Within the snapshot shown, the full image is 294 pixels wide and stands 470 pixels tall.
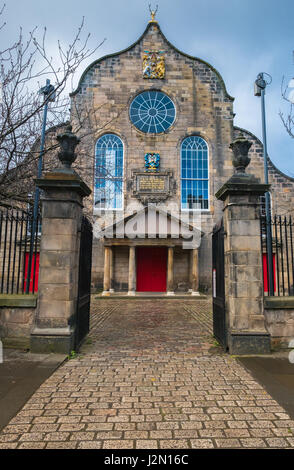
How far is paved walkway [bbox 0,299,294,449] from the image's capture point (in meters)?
2.53

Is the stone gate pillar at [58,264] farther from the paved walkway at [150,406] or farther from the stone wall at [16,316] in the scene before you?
the paved walkway at [150,406]

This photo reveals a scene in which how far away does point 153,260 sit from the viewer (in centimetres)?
1731

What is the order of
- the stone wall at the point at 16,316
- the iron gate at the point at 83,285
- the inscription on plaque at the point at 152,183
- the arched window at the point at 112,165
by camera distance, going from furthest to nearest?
the inscription on plaque at the point at 152,183 → the arched window at the point at 112,165 → the iron gate at the point at 83,285 → the stone wall at the point at 16,316

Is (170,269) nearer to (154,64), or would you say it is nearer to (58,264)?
(58,264)

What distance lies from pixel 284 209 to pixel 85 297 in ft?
52.1

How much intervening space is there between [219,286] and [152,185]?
1256 centimetres

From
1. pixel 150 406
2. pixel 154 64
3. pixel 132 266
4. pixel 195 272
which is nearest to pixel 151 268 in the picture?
pixel 132 266

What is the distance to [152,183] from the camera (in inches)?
703

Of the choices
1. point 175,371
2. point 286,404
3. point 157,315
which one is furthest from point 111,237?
point 286,404

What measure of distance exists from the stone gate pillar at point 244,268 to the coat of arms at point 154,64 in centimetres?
1601

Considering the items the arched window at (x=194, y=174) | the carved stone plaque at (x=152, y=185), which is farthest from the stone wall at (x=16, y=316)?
the arched window at (x=194, y=174)

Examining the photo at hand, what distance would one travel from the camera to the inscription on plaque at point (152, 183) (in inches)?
701

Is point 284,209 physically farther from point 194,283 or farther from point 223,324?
point 223,324

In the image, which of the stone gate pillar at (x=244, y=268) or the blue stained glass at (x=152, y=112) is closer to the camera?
the stone gate pillar at (x=244, y=268)
